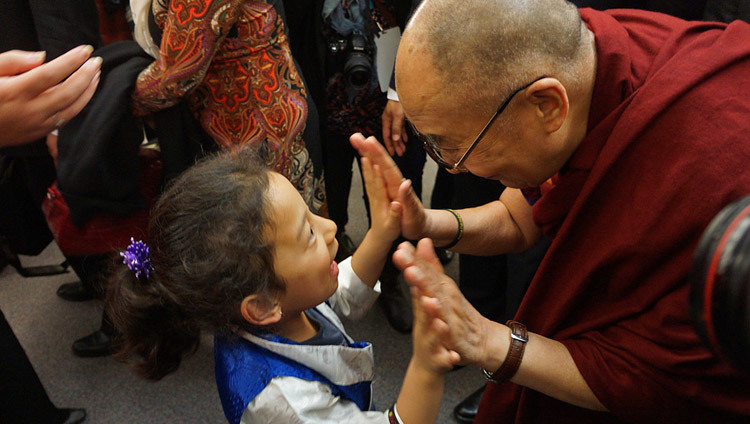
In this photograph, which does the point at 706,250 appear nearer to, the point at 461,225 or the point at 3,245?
the point at 461,225

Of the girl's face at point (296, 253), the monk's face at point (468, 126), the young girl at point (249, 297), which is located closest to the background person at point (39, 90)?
the young girl at point (249, 297)

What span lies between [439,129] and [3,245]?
1820mm

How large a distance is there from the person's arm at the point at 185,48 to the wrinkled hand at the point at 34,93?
0.63ft

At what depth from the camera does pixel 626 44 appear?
0.81 meters

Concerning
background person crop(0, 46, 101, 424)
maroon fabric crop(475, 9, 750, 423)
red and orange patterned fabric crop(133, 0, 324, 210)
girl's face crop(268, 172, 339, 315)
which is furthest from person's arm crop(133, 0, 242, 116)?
maroon fabric crop(475, 9, 750, 423)

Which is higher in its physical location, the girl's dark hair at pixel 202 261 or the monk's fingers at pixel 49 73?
the monk's fingers at pixel 49 73

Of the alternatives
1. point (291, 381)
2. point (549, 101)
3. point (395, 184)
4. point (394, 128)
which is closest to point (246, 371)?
point (291, 381)

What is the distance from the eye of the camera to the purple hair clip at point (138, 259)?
0.89 m

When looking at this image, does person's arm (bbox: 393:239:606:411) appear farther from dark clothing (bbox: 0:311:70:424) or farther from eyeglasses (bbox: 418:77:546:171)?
dark clothing (bbox: 0:311:70:424)

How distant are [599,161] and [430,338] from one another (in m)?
0.36

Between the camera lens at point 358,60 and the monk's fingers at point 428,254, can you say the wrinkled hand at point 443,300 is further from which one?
the camera lens at point 358,60

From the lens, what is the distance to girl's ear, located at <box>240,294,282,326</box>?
888 millimetres

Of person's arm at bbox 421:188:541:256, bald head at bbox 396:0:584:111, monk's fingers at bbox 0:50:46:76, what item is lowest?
person's arm at bbox 421:188:541:256

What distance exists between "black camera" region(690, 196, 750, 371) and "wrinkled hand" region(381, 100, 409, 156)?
1305 millimetres
